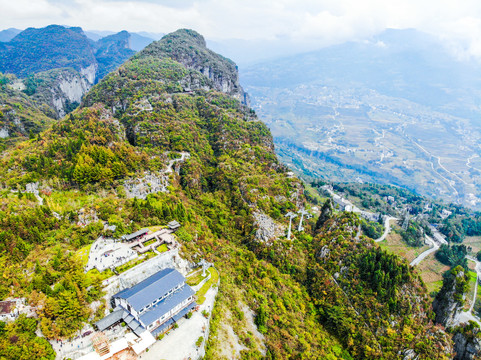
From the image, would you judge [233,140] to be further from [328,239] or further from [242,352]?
[242,352]

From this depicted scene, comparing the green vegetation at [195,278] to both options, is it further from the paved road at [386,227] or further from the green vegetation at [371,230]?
the paved road at [386,227]

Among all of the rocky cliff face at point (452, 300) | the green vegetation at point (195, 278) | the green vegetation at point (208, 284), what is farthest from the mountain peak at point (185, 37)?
the rocky cliff face at point (452, 300)

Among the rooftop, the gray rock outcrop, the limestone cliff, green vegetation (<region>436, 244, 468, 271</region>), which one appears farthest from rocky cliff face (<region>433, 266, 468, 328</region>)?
the limestone cliff

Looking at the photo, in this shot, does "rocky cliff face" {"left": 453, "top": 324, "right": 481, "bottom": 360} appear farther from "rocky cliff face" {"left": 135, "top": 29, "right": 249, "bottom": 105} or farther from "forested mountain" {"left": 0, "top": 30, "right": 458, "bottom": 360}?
"rocky cliff face" {"left": 135, "top": 29, "right": 249, "bottom": 105}

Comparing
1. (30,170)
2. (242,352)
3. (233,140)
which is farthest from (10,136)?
(242,352)

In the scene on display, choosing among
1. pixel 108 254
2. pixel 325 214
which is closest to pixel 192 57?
pixel 325 214

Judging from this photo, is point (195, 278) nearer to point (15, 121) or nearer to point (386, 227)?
point (386, 227)
